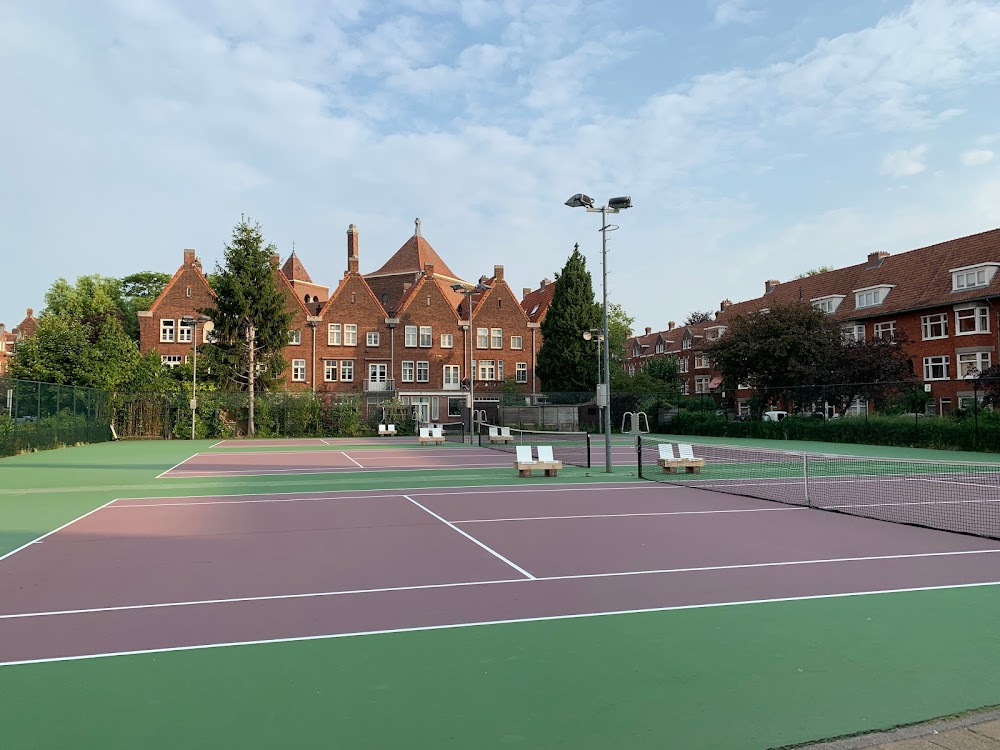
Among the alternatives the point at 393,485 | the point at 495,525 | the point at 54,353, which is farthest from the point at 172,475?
the point at 54,353

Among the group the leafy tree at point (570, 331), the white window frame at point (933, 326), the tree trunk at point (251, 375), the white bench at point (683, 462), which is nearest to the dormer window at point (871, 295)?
the white window frame at point (933, 326)

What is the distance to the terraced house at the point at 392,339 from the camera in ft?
187

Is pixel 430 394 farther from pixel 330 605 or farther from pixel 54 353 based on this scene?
pixel 330 605

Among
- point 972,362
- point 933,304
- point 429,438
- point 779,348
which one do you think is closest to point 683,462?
point 429,438

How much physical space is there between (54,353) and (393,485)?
34511mm

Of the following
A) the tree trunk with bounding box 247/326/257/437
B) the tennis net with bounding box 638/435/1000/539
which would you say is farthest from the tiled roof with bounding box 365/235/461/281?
the tennis net with bounding box 638/435/1000/539

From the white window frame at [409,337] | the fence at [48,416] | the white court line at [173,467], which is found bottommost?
the white court line at [173,467]

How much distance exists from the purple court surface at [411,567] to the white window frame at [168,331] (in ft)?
153

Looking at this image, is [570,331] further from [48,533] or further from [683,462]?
[48,533]

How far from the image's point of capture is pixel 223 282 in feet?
155

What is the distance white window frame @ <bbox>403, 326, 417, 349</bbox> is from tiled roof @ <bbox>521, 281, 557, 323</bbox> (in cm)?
1063

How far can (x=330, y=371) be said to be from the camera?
59.0 meters

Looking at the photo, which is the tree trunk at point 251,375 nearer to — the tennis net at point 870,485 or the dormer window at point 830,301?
the tennis net at point 870,485

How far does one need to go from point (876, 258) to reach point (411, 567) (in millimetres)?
57809
